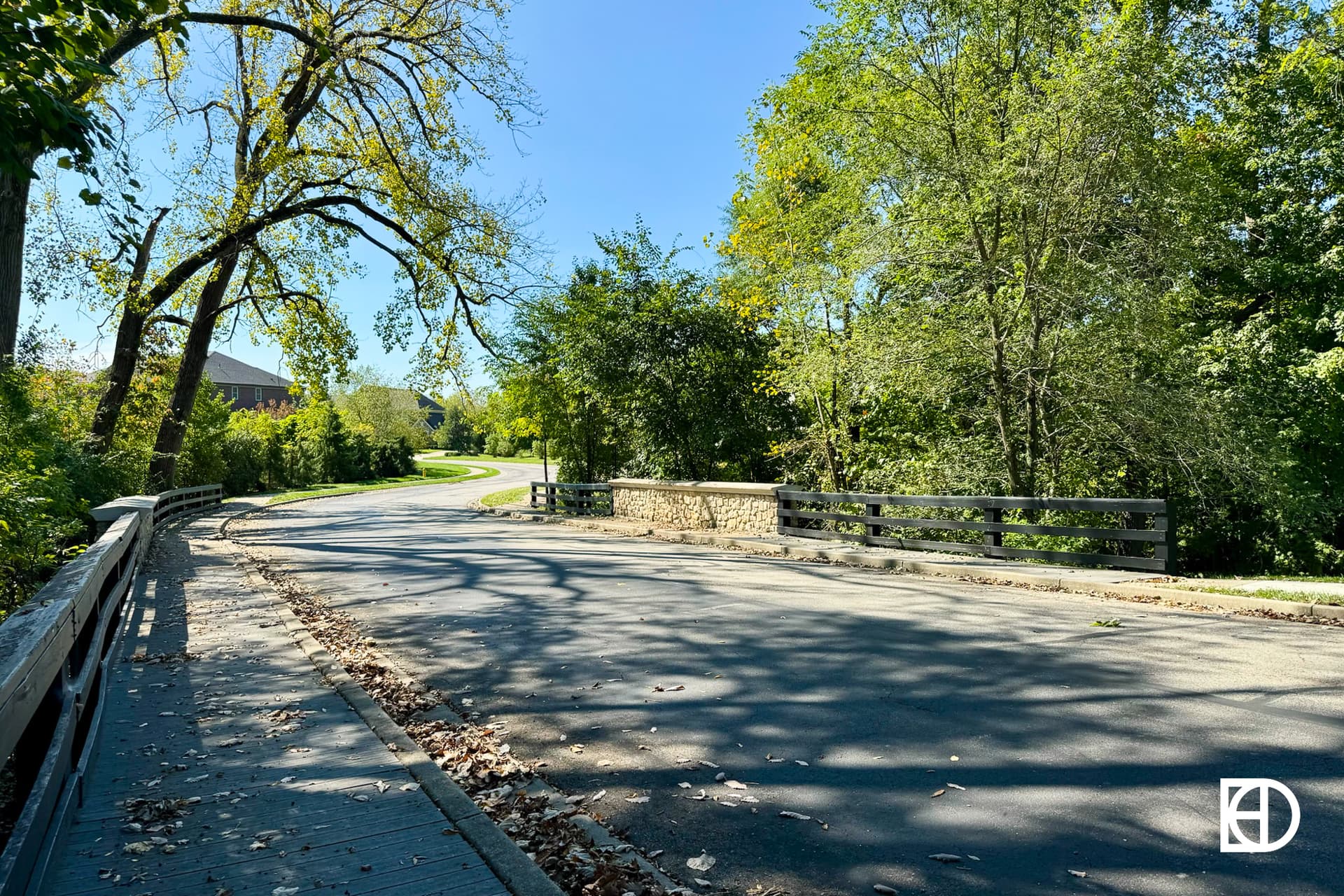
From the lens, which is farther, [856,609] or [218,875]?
[856,609]

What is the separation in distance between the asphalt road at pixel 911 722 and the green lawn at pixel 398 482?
30481 millimetres

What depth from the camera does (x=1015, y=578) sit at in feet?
35.6

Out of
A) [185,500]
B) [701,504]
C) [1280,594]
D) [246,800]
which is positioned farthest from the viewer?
[185,500]

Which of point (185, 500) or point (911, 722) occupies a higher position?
point (185, 500)

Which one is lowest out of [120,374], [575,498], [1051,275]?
[575,498]

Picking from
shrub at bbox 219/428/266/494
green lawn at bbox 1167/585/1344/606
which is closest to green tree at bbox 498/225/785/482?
green lawn at bbox 1167/585/1344/606

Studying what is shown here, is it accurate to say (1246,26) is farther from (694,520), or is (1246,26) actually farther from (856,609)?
(856,609)

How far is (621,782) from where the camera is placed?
13.9ft

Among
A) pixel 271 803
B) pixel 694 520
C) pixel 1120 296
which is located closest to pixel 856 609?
pixel 271 803

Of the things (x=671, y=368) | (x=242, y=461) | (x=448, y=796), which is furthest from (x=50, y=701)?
(x=242, y=461)

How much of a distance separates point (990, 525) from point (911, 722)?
8449mm

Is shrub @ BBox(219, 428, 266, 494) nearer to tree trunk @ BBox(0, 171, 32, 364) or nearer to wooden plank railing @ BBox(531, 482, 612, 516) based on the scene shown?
wooden plank railing @ BBox(531, 482, 612, 516)

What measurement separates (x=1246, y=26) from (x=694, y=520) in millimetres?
17695

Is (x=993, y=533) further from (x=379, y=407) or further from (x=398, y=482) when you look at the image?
(x=379, y=407)
